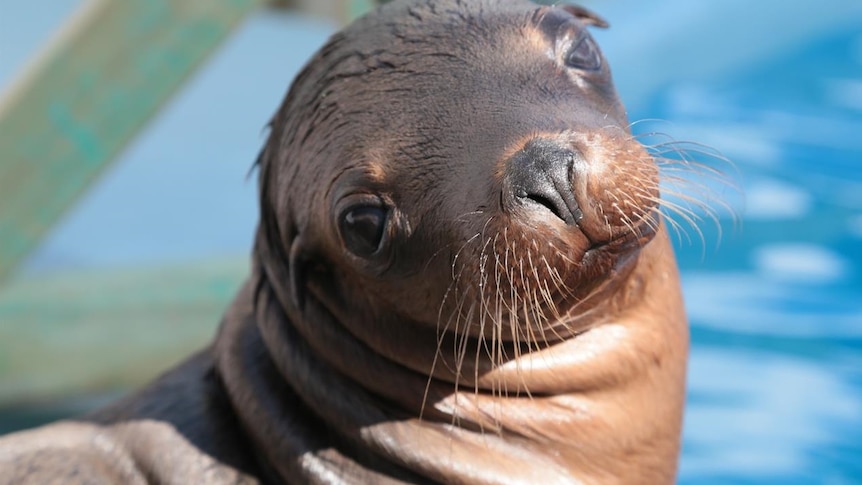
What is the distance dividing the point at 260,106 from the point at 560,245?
812cm

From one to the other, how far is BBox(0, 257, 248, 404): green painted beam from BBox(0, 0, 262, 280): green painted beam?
0.42m

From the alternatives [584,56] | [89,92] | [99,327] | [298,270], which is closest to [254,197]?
[99,327]

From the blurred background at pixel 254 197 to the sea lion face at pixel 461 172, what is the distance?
1.37 feet

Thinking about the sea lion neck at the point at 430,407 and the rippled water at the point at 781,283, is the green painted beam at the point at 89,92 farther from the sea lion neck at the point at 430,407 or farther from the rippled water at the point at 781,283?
the sea lion neck at the point at 430,407

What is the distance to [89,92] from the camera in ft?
19.1

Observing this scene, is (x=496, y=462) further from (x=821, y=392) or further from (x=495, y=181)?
(x=821, y=392)

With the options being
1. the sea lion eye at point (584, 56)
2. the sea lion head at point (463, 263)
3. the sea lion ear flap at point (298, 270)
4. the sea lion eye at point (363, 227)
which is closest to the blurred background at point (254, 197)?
the sea lion eye at point (584, 56)

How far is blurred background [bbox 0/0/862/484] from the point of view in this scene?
591cm

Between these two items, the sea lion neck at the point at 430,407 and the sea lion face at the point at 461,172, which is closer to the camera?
the sea lion face at the point at 461,172

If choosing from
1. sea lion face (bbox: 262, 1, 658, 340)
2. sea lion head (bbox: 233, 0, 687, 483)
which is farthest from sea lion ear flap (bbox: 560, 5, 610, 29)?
sea lion face (bbox: 262, 1, 658, 340)

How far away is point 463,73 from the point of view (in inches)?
119

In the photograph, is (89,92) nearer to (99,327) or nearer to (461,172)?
(99,327)

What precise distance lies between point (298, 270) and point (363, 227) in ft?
0.89

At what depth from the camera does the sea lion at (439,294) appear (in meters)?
2.82
